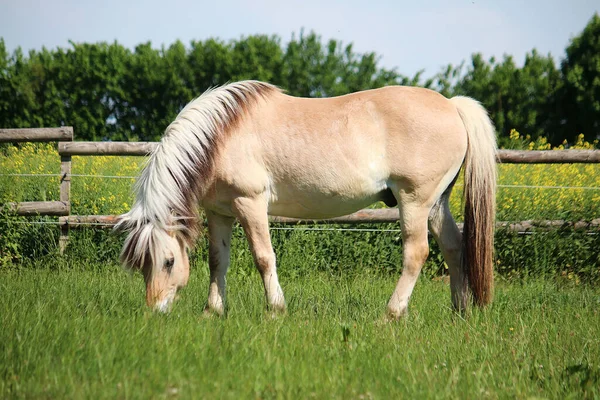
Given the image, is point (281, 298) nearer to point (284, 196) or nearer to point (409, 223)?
point (284, 196)

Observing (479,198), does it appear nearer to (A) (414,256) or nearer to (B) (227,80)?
(A) (414,256)

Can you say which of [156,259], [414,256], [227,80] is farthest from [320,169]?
[227,80]

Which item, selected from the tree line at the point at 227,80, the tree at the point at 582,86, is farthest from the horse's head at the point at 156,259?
the tree at the point at 582,86

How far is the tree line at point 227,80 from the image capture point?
25.0 meters

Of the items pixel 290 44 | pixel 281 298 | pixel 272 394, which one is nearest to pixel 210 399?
pixel 272 394

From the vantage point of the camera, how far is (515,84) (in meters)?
30.2

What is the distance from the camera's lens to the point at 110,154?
24.6 ft

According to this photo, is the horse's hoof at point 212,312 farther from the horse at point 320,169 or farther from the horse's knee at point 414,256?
the horse's knee at point 414,256

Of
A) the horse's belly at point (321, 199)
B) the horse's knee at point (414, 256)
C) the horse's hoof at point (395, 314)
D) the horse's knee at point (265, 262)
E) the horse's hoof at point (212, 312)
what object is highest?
the horse's belly at point (321, 199)

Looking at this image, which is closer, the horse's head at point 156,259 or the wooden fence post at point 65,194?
the horse's head at point 156,259

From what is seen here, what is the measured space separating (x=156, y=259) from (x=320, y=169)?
139 cm

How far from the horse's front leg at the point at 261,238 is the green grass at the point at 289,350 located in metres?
0.22

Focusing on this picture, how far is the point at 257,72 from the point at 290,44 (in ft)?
11.5

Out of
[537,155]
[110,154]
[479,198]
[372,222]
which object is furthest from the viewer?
[110,154]
